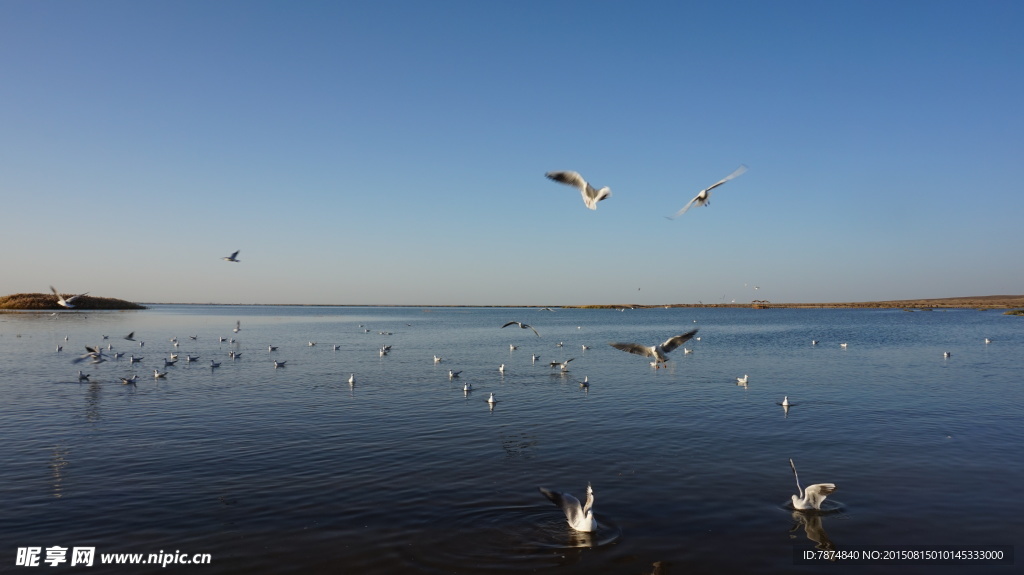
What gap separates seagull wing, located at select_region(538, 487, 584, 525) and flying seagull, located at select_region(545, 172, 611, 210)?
5519mm

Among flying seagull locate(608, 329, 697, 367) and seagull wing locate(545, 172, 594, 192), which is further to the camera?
flying seagull locate(608, 329, 697, 367)

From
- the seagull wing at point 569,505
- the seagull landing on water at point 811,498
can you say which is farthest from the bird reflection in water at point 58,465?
the seagull landing on water at point 811,498

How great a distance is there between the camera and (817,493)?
10.0 m

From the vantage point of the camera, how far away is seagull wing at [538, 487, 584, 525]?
9164 millimetres

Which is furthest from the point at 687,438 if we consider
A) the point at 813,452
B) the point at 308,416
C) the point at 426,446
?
the point at 308,416

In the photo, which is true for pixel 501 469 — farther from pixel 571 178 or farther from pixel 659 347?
pixel 571 178

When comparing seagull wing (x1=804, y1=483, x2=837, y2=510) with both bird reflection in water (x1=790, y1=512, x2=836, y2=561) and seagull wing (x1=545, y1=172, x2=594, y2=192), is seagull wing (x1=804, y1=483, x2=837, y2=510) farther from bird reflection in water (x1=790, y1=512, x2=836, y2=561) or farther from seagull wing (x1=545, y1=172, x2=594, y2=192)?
seagull wing (x1=545, y1=172, x2=594, y2=192)

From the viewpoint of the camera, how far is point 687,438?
15.6 meters

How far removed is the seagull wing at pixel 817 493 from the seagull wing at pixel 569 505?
3952mm

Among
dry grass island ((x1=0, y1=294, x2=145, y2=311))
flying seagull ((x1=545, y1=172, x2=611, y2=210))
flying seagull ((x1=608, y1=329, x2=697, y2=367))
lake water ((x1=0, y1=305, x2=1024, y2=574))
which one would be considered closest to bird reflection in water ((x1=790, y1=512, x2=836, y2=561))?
lake water ((x1=0, y1=305, x2=1024, y2=574))

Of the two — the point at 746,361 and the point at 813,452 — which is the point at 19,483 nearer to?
the point at 813,452

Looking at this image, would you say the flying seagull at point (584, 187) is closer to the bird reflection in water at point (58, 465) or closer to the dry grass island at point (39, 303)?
the bird reflection in water at point (58, 465)

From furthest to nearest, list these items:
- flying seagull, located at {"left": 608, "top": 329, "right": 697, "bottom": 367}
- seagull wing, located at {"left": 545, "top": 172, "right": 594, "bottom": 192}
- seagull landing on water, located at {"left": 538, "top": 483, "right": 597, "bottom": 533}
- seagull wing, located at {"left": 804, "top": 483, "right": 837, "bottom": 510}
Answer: flying seagull, located at {"left": 608, "top": 329, "right": 697, "bottom": 367}
seagull wing, located at {"left": 545, "top": 172, "right": 594, "bottom": 192}
seagull wing, located at {"left": 804, "top": 483, "right": 837, "bottom": 510}
seagull landing on water, located at {"left": 538, "top": 483, "right": 597, "bottom": 533}

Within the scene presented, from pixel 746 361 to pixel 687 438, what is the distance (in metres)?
21.5
